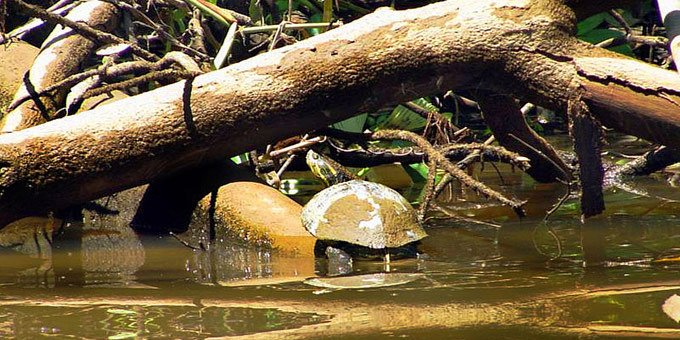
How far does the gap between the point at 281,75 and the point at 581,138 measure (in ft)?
4.29

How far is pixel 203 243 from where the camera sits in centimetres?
458

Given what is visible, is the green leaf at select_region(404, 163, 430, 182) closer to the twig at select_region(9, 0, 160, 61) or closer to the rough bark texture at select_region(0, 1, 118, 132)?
the twig at select_region(9, 0, 160, 61)

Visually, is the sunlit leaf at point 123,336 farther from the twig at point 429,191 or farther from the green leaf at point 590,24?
the green leaf at point 590,24

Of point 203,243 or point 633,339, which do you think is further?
point 203,243

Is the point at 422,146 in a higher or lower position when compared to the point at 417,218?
higher

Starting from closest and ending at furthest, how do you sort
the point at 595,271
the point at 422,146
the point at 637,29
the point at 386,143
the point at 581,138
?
the point at 595,271 → the point at 581,138 → the point at 422,146 → the point at 386,143 → the point at 637,29

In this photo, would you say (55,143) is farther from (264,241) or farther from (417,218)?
(417,218)

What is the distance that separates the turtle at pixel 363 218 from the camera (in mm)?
4030

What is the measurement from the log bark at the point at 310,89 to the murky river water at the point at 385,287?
0.41 metres

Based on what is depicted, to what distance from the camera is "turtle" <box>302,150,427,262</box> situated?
403cm

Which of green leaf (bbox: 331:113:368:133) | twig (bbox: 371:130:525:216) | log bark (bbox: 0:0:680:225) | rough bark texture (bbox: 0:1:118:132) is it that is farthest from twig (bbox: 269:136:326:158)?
rough bark texture (bbox: 0:1:118:132)

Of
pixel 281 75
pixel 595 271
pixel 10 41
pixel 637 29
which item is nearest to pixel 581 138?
pixel 595 271

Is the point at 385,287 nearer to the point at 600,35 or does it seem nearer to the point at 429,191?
the point at 429,191

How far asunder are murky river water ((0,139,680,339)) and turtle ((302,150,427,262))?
109mm
